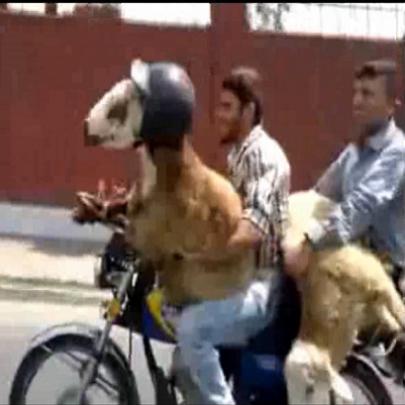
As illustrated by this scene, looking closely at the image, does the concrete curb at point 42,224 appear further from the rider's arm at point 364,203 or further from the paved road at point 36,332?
the rider's arm at point 364,203

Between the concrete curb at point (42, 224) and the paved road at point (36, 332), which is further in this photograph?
the concrete curb at point (42, 224)

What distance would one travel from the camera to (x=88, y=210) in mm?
6793

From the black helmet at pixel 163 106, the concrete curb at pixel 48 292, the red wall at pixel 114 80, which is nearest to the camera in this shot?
the black helmet at pixel 163 106

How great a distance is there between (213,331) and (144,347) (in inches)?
13.9

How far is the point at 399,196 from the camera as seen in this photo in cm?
681

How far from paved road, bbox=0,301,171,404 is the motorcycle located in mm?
73

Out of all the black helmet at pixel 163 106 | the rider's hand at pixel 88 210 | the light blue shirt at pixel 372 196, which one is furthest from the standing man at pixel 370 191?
the rider's hand at pixel 88 210

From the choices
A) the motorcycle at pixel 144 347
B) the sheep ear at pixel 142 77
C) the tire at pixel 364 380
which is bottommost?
the tire at pixel 364 380

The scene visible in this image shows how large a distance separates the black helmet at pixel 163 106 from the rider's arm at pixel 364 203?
644mm

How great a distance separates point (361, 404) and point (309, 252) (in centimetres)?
67

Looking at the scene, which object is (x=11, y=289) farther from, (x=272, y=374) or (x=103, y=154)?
(x=272, y=374)

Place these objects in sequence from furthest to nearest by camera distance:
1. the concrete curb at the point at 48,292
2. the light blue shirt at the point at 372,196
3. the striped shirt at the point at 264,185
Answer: the concrete curb at the point at 48,292 < the light blue shirt at the point at 372,196 < the striped shirt at the point at 264,185

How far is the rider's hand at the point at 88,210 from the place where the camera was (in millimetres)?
6788

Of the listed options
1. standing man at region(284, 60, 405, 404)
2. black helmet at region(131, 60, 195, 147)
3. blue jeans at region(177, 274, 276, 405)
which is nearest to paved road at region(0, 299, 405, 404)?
blue jeans at region(177, 274, 276, 405)
